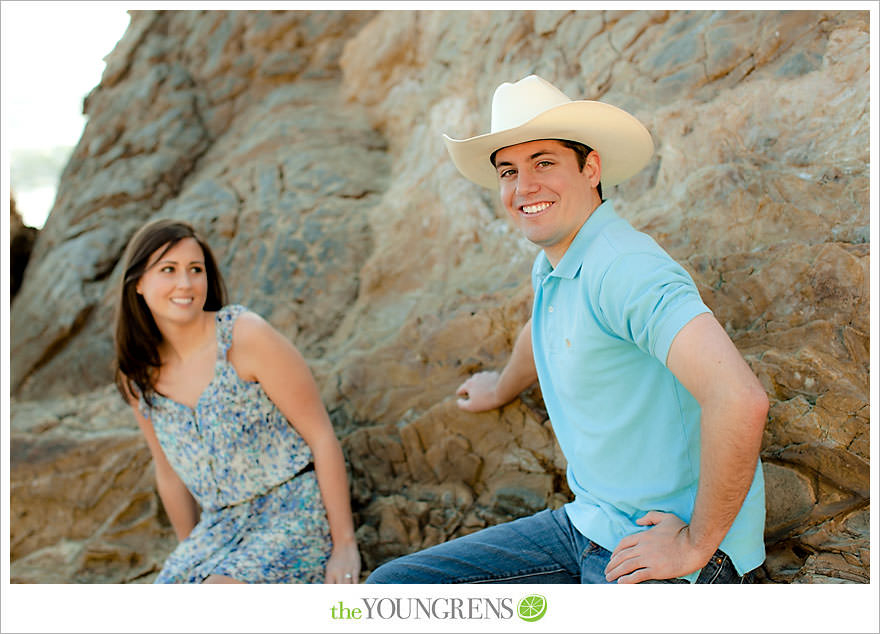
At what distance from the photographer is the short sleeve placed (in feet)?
6.20

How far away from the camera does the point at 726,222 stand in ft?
10.5

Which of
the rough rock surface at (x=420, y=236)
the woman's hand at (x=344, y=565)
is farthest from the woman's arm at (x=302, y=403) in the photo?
the rough rock surface at (x=420, y=236)

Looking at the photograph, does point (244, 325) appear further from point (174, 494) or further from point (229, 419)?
point (174, 494)

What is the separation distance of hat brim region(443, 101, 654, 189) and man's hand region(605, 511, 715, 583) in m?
1.20

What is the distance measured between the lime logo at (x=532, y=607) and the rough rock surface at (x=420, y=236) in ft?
2.55

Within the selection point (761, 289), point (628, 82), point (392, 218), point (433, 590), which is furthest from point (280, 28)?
point (433, 590)

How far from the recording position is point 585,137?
8.08ft

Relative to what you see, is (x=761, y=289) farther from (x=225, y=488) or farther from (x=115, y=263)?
(x=115, y=263)

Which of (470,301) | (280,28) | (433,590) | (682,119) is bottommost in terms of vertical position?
(433,590)

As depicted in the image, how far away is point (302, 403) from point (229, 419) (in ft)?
1.01

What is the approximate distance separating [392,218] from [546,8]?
150cm

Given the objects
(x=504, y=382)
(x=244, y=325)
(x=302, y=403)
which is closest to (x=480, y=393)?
(x=504, y=382)

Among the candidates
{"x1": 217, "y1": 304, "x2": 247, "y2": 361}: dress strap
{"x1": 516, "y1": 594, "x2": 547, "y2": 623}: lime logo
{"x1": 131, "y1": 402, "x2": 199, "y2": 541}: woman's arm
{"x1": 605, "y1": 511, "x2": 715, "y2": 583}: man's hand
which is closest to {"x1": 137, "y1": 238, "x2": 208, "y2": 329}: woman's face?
{"x1": 217, "y1": 304, "x2": 247, "y2": 361}: dress strap

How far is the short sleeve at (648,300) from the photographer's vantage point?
189 cm
